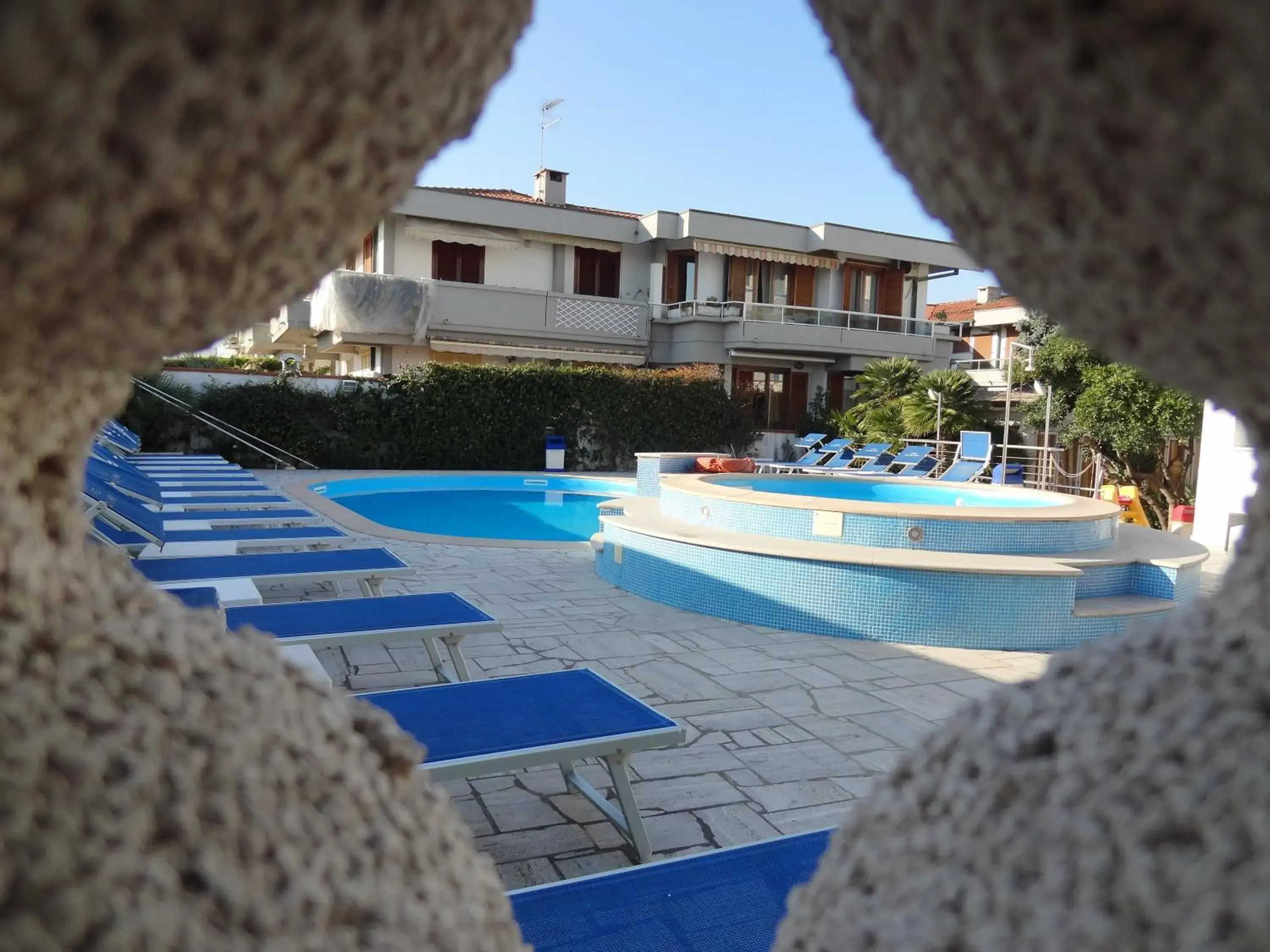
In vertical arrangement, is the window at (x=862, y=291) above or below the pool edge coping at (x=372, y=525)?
above

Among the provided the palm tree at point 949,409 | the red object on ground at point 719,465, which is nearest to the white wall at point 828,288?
the palm tree at point 949,409

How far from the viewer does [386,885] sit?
533 millimetres

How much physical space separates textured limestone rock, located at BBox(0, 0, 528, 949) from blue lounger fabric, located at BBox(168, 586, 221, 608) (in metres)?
4.87

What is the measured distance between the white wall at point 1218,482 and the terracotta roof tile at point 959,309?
23297 mm

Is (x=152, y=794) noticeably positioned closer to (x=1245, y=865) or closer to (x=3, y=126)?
(x=3, y=126)

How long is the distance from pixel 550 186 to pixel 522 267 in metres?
4.45

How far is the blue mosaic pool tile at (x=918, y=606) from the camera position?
8.20 m

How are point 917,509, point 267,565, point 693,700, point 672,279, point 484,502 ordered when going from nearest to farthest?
point 693,700, point 267,565, point 917,509, point 484,502, point 672,279

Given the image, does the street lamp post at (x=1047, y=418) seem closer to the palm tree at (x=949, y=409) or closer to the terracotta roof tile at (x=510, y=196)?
the palm tree at (x=949, y=409)

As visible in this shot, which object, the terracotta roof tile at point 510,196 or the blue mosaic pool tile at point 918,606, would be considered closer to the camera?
the blue mosaic pool tile at point 918,606

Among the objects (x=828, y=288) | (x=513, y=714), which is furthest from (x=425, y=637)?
(x=828, y=288)

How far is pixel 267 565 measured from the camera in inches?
281

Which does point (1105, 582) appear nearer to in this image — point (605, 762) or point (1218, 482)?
point (1218, 482)

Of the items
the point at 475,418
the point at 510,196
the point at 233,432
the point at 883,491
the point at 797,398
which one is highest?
the point at 510,196
